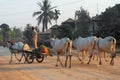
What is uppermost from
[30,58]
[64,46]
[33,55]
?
[64,46]

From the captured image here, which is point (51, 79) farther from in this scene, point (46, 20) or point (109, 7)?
point (46, 20)

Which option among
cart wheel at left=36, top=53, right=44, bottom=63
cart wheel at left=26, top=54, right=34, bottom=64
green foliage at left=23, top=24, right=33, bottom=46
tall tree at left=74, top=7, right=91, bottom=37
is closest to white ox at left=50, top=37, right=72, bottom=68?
cart wheel at left=36, top=53, right=44, bottom=63

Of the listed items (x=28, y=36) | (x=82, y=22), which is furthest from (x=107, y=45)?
(x=28, y=36)

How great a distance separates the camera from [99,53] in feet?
69.4

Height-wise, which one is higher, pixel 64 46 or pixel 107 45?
pixel 107 45

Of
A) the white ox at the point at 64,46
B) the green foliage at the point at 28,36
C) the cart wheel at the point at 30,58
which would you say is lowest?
the cart wheel at the point at 30,58

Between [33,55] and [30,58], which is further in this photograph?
[30,58]

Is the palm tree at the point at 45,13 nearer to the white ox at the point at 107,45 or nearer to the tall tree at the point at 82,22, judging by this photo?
the tall tree at the point at 82,22

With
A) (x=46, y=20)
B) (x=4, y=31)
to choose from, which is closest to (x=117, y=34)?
(x=46, y=20)

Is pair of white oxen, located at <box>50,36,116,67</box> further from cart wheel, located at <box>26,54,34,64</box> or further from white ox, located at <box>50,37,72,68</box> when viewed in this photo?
cart wheel, located at <box>26,54,34,64</box>

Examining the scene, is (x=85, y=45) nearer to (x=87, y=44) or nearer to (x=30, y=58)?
(x=87, y=44)

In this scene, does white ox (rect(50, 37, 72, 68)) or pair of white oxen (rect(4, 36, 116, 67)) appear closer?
white ox (rect(50, 37, 72, 68))

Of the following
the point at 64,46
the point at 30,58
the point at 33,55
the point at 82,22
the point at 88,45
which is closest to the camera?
the point at 64,46

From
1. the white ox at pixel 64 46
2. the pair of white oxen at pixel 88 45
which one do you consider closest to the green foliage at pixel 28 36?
the pair of white oxen at pixel 88 45
